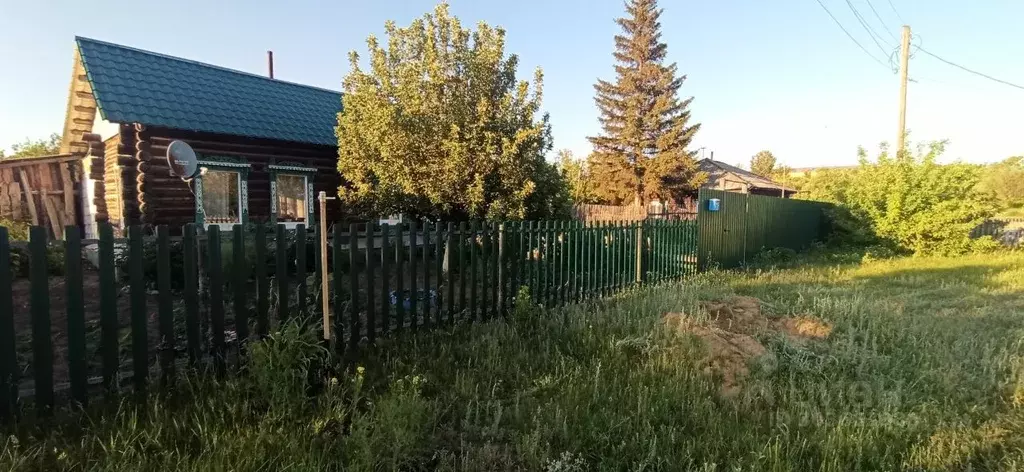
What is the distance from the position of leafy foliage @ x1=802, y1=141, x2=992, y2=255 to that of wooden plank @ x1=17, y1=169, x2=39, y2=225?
74.2 feet

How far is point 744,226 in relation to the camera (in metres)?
11.9

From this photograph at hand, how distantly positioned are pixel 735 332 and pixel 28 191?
15.5 m

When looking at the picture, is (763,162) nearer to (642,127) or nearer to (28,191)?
(642,127)

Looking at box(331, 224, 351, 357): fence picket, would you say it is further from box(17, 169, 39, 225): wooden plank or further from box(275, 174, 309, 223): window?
box(17, 169, 39, 225): wooden plank

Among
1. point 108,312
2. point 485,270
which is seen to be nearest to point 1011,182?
point 485,270

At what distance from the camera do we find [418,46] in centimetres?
1044

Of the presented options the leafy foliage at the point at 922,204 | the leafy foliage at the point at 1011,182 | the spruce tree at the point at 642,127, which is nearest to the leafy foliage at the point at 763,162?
the leafy foliage at the point at 1011,182

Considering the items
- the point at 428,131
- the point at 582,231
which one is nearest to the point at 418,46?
the point at 428,131

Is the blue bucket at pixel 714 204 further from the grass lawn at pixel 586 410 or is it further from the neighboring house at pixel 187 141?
the neighboring house at pixel 187 141

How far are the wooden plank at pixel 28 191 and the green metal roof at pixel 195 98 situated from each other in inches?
142

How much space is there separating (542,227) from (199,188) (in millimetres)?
9092

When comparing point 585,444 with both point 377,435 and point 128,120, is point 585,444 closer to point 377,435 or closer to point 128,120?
point 377,435

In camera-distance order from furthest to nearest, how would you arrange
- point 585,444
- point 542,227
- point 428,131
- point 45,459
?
point 428,131 → point 542,227 → point 585,444 → point 45,459

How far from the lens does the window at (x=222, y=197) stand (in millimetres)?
11609
